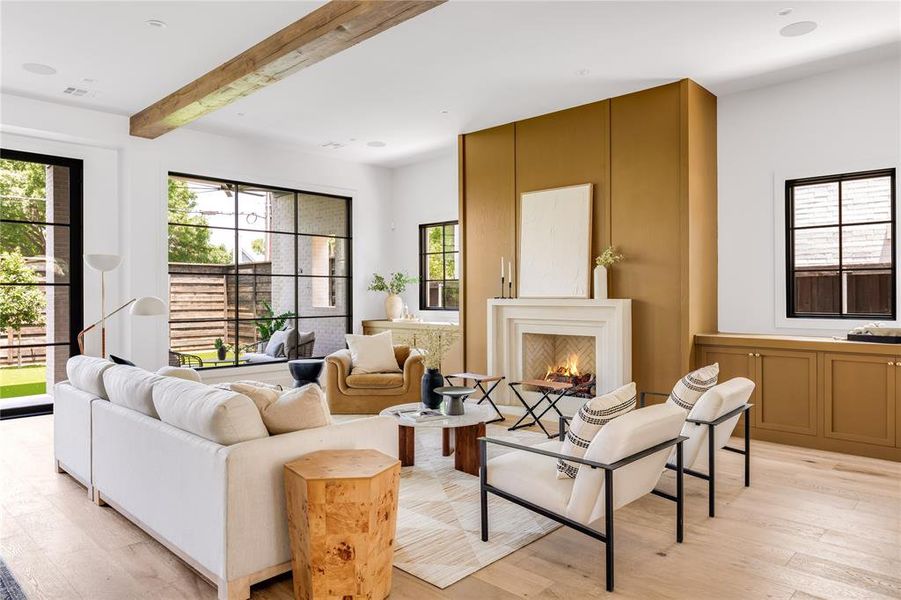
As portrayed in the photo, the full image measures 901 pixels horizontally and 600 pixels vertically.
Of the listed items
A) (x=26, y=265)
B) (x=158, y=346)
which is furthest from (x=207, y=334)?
(x=26, y=265)

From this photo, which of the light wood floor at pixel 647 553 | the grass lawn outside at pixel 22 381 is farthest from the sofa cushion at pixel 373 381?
the grass lawn outside at pixel 22 381

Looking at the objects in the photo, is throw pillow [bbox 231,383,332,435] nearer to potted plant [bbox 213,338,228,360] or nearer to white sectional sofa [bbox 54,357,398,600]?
white sectional sofa [bbox 54,357,398,600]

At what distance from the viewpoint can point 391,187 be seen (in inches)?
344

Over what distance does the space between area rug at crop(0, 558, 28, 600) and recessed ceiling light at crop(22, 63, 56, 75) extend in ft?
12.9

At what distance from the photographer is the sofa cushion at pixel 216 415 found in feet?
8.24

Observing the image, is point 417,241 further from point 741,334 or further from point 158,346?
point 741,334

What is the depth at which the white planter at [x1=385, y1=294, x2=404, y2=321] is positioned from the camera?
8094 mm

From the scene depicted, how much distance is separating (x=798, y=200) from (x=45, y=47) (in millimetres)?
6264

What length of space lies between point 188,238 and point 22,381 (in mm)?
2920

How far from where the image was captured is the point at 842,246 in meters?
5.07

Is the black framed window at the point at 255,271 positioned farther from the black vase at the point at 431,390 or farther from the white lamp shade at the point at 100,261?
the black vase at the point at 431,390

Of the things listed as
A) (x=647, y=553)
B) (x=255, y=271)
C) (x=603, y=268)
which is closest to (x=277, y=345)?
(x=255, y=271)

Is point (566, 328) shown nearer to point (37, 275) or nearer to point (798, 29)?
point (798, 29)

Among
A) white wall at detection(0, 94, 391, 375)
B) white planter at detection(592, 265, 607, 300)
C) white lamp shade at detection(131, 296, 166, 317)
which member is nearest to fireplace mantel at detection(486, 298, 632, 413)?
white planter at detection(592, 265, 607, 300)
